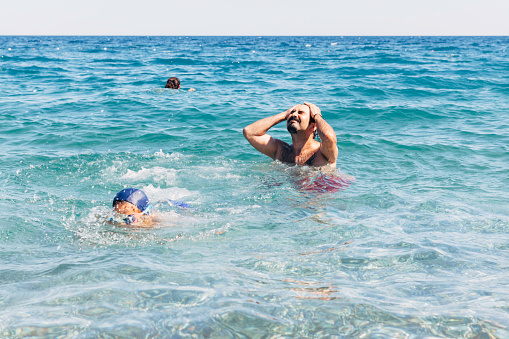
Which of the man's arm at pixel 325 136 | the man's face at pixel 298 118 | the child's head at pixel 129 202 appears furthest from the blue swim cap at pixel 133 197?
the man's arm at pixel 325 136

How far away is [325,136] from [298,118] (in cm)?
50

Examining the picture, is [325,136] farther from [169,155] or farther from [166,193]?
[169,155]

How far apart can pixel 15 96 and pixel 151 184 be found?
12.3 metres

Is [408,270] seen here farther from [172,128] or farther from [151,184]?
[172,128]

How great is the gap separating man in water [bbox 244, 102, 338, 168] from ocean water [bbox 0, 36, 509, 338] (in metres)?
0.23

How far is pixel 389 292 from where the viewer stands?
366 cm

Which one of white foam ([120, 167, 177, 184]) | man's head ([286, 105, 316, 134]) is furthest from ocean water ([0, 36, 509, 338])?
man's head ([286, 105, 316, 134])

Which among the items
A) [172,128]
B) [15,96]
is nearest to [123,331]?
[172,128]

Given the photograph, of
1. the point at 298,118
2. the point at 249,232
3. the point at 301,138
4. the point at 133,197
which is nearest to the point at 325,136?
the point at 298,118

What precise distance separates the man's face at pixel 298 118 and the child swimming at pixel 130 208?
2.48 metres

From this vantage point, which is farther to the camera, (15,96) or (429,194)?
(15,96)

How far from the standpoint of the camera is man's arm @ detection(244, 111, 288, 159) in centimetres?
689

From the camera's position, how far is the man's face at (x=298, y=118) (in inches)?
260

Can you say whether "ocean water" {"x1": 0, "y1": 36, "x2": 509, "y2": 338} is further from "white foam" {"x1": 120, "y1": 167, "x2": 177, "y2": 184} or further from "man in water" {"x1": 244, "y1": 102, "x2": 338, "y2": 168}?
"man in water" {"x1": 244, "y1": 102, "x2": 338, "y2": 168}
